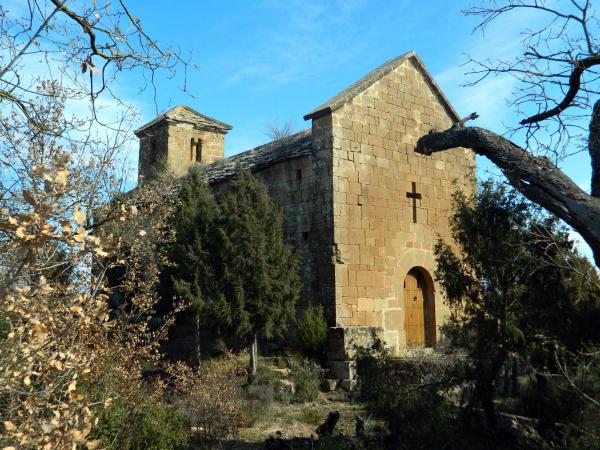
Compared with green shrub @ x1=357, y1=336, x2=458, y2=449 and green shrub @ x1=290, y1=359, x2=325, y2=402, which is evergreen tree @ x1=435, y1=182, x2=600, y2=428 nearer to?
green shrub @ x1=357, y1=336, x2=458, y2=449

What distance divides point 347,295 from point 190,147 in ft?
39.2

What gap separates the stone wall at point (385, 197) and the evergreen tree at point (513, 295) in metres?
4.11

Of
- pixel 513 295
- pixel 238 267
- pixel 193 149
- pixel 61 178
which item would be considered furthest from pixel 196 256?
pixel 193 149

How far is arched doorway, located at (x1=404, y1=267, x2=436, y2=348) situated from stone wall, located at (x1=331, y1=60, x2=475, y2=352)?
0.17m

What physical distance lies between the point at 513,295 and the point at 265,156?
8.74 meters

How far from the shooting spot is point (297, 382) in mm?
10383

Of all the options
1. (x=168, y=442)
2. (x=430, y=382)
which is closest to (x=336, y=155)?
(x=430, y=382)

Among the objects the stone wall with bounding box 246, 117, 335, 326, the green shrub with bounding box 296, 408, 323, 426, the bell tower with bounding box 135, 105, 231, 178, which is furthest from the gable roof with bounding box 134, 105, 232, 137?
the green shrub with bounding box 296, 408, 323, 426

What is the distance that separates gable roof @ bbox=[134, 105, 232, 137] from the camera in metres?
21.1

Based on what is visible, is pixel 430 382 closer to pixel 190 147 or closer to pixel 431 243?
pixel 431 243

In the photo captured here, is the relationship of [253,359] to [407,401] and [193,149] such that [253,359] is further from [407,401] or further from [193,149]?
[193,149]

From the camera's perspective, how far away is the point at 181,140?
2125cm

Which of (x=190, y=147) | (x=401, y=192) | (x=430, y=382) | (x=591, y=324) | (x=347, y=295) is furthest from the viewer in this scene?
(x=190, y=147)

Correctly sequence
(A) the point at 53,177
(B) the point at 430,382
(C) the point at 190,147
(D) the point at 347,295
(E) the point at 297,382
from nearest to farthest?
1. (A) the point at 53,177
2. (B) the point at 430,382
3. (E) the point at 297,382
4. (D) the point at 347,295
5. (C) the point at 190,147
